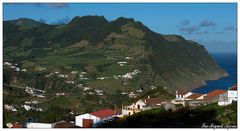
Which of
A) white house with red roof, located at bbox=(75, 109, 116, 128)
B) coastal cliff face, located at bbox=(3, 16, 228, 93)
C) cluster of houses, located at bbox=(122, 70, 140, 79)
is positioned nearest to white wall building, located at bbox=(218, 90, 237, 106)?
white house with red roof, located at bbox=(75, 109, 116, 128)

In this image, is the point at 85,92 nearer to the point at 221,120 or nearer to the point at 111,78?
the point at 111,78

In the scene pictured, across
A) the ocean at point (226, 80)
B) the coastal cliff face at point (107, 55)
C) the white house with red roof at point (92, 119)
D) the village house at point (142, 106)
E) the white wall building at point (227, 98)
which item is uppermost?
the coastal cliff face at point (107, 55)

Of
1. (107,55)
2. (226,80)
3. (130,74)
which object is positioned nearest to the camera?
(226,80)

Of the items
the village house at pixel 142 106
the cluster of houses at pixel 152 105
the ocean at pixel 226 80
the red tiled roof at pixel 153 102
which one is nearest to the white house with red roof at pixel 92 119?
the cluster of houses at pixel 152 105

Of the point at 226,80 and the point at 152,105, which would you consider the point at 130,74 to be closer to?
the point at 226,80

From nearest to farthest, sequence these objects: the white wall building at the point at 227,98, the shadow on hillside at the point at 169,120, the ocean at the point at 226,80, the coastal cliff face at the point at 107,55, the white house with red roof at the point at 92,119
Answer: the shadow on hillside at the point at 169,120, the white wall building at the point at 227,98, the white house with red roof at the point at 92,119, the ocean at the point at 226,80, the coastal cliff face at the point at 107,55

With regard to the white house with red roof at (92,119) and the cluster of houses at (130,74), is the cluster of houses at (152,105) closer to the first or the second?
the white house with red roof at (92,119)

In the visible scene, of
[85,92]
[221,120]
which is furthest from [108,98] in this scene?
[221,120]

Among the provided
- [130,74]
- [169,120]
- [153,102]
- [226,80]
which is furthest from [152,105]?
[130,74]
